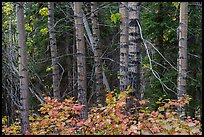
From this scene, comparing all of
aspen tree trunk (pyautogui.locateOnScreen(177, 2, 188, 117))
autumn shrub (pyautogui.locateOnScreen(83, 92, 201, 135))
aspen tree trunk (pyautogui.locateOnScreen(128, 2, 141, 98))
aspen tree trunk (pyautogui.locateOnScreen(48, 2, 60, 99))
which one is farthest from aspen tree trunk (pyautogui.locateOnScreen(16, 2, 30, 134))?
aspen tree trunk (pyautogui.locateOnScreen(177, 2, 188, 117))

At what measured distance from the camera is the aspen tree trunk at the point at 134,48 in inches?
248

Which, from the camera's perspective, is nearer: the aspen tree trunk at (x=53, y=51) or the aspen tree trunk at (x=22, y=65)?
the aspen tree trunk at (x=22, y=65)

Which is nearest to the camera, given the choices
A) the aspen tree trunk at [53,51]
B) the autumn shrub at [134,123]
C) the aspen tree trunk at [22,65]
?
the autumn shrub at [134,123]

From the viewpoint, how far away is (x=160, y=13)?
39.8 feet

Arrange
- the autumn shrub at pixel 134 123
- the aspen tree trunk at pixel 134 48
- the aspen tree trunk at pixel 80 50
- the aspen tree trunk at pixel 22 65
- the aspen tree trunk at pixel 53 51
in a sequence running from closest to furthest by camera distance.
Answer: the autumn shrub at pixel 134 123
the aspen tree trunk at pixel 134 48
the aspen tree trunk at pixel 22 65
the aspen tree trunk at pixel 80 50
the aspen tree trunk at pixel 53 51

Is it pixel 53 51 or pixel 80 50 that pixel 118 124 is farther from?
pixel 53 51

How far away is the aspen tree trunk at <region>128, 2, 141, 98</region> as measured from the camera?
630cm

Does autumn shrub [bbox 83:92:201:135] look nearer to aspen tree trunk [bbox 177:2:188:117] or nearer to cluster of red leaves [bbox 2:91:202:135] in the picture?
cluster of red leaves [bbox 2:91:202:135]

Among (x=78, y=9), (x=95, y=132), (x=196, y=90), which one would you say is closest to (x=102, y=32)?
(x=196, y=90)

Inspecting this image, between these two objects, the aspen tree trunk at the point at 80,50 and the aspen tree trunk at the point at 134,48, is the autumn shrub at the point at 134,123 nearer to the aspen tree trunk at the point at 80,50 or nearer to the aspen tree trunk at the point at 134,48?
the aspen tree trunk at the point at 134,48

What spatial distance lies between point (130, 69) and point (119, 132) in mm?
1594

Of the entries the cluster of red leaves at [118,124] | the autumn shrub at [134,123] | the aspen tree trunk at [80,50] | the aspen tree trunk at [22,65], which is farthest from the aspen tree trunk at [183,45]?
the aspen tree trunk at [22,65]

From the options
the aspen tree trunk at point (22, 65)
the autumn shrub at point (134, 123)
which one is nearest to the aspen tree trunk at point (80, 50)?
the aspen tree trunk at point (22, 65)

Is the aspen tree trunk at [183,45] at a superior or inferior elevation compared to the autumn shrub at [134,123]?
superior
